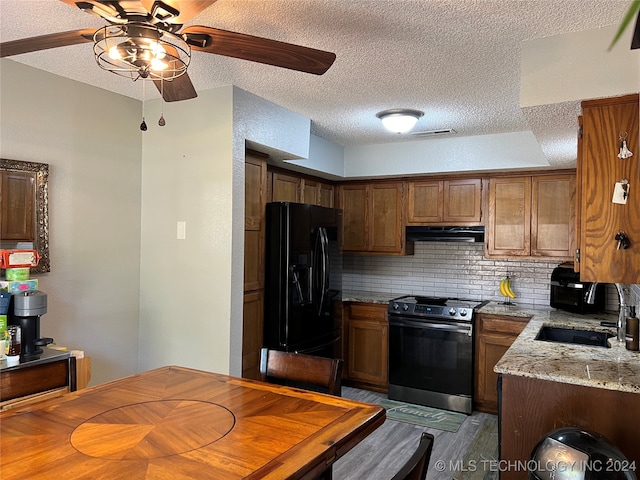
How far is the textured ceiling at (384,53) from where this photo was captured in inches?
76.3

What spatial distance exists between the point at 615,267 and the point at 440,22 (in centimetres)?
135

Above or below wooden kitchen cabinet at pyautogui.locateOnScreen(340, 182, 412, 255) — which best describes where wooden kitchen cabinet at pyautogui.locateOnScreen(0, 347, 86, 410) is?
below

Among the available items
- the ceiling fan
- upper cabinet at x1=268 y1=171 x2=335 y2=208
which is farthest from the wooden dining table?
upper cabinet at x1=268 y1=171 x2=335 y2=208

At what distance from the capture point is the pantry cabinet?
476 cm

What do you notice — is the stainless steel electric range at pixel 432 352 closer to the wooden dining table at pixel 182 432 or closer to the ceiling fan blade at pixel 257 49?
the wooden dining table at pixel 182 432

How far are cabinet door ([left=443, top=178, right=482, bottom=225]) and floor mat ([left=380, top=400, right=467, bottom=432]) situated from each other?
1.68 m

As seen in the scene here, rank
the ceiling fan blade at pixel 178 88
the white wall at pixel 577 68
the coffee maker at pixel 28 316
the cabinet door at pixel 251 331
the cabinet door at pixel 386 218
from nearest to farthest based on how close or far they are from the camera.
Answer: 1. the ceiling fan blade at pixel 178 88
2. the white wall at pixel 577 68
3. the coffee maker at pixel 28 316
4. the cabinet door at pixel 251 331
5. the cabinet door at pixel 386 218

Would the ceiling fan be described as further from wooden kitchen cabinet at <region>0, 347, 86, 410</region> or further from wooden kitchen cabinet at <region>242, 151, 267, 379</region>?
wooden kitchen cabinet at <region>242, 151, 267, 379</region>

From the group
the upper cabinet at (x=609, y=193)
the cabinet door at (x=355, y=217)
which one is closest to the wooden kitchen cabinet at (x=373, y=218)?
the cabinet door at (x=355, y=217)

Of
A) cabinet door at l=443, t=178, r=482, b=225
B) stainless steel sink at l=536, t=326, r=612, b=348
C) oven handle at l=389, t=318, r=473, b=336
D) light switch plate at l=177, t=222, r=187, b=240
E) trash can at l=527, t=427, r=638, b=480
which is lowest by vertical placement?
trash can at l=527, t=427, r=638, b=480

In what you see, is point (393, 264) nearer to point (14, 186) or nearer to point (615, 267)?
point (615, 267)

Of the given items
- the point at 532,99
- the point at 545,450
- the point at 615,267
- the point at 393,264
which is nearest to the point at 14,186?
the point at 532,99

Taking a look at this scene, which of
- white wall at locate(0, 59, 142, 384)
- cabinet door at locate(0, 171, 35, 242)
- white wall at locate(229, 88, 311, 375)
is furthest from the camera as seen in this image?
white wall at locate(229, 88, 311, 375)

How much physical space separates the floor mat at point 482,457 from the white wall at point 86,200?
91.1 inches
